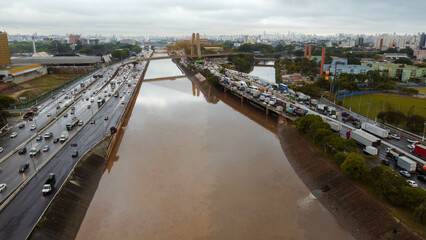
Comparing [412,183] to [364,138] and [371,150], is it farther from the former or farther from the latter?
[364,138]

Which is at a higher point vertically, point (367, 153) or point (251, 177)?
point (367, 153)

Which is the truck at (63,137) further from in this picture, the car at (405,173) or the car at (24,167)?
the car at (405,173)

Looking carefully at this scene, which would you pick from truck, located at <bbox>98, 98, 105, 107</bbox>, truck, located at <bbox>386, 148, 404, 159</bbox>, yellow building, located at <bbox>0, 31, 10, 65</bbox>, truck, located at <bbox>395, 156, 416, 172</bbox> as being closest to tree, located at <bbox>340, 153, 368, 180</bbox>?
truck, located at <bbox>395, 156, 416, 172</bbox>

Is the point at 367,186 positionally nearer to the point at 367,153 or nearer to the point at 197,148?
the point at 367,153

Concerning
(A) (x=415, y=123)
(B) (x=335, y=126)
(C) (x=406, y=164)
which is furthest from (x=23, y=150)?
(A) (x=415, y=123)

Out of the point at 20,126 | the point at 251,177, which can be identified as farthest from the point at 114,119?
the point at 251,177
